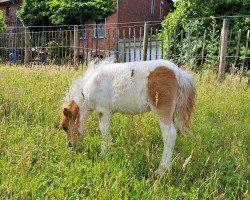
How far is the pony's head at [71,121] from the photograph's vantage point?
13.1ft

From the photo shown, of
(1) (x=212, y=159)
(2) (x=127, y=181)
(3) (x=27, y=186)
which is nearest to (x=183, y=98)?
(1) (x=212, y=159)

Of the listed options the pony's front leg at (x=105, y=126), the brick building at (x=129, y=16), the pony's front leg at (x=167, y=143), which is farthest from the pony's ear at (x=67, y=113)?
the brick building at (x=129, y=16)

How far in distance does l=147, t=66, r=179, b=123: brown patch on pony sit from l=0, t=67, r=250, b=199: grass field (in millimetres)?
308

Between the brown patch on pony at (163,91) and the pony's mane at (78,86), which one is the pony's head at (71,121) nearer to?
the pony's mane at (78,86)

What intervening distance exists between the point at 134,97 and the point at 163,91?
13.9 inches

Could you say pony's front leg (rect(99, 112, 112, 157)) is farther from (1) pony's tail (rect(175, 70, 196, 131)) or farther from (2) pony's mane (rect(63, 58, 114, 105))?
(1) pony's tail (rect(175, 70, 196, 131))

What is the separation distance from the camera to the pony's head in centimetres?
398

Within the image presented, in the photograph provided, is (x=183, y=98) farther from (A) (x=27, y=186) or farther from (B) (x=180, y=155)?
(A) (x=27, y=186)

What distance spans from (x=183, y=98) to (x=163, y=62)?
1.50ft

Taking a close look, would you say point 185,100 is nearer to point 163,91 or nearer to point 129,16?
point 163,91

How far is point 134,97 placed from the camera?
12.6ft

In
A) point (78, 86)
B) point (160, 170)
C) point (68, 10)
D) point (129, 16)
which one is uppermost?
point (129, 16)

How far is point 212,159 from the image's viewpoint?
12.3ft

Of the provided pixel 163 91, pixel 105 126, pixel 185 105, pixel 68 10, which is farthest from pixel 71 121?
pixel 68 10
